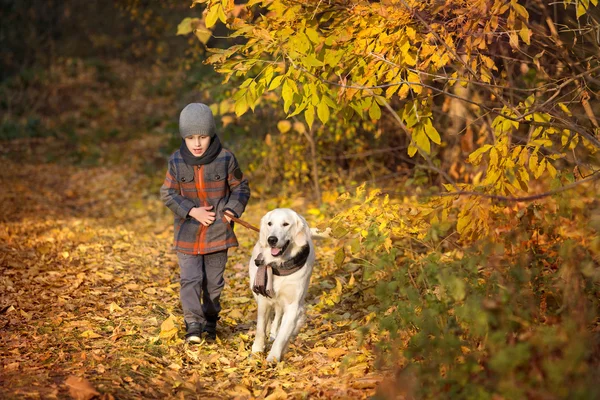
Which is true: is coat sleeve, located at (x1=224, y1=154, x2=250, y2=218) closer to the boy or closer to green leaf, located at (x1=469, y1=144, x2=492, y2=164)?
the boy

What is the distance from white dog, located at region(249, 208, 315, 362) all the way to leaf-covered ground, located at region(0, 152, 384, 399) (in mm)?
234

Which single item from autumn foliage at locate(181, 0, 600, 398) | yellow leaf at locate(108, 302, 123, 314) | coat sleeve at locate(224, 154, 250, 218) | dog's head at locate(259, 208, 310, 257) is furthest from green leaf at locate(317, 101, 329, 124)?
yellow leaf at locate(108, 302, 123, 314)

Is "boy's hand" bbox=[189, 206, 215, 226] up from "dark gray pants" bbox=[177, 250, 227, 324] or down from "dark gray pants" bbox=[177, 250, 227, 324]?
up

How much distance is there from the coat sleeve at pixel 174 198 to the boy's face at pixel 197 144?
0.64ft

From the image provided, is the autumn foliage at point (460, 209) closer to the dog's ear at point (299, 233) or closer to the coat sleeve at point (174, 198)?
the dog's ear at point (299, 233)

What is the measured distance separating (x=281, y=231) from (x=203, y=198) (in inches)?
28.5

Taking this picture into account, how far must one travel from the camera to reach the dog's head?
4.68 m

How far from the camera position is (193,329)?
5035mm

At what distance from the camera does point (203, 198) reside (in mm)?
5090

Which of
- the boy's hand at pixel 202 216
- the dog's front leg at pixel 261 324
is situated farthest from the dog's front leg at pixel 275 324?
the boy's hand at pixel 202 216

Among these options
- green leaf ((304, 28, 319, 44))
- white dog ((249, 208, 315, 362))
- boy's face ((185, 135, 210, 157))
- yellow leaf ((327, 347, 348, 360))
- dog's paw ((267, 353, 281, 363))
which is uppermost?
green leaf ((304, 28, 319, 44))

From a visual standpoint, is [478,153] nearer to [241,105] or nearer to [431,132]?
[431,132]

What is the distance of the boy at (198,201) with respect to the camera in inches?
196

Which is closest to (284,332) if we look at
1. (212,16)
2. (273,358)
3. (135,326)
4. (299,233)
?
(273,358)
